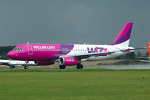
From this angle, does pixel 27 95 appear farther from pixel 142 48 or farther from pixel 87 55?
pixel 142 48

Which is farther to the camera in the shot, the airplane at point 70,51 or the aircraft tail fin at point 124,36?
the aircraft tail fin at point 124,36

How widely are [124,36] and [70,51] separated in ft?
47.9

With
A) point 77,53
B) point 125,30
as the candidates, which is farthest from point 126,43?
point 77,53

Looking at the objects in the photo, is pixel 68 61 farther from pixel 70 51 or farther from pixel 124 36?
pixel 124 36

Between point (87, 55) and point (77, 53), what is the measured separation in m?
2.92

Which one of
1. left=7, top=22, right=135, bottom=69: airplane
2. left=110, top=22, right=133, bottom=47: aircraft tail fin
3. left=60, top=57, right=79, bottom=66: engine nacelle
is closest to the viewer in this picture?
left=7, top=22, right=135, bottom=69: airplane

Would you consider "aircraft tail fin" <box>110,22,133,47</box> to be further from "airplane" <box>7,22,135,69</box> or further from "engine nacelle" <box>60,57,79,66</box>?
"engine nacelle" <box>60,57,79,66</box>

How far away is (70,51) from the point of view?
5850 cm

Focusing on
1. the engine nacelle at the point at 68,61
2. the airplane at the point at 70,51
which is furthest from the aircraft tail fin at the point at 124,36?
the engine nacelle at the point at 68,61

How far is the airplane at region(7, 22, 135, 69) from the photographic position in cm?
5328

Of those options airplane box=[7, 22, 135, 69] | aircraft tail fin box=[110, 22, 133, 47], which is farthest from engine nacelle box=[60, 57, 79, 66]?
aircraft tail fin box=[110, 22, 133, 47]

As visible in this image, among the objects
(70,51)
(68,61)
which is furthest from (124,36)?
(68,61)

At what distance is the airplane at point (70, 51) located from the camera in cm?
5328

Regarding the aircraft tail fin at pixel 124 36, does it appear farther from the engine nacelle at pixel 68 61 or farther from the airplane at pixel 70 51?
the engine nacelle at pixel 68 61
